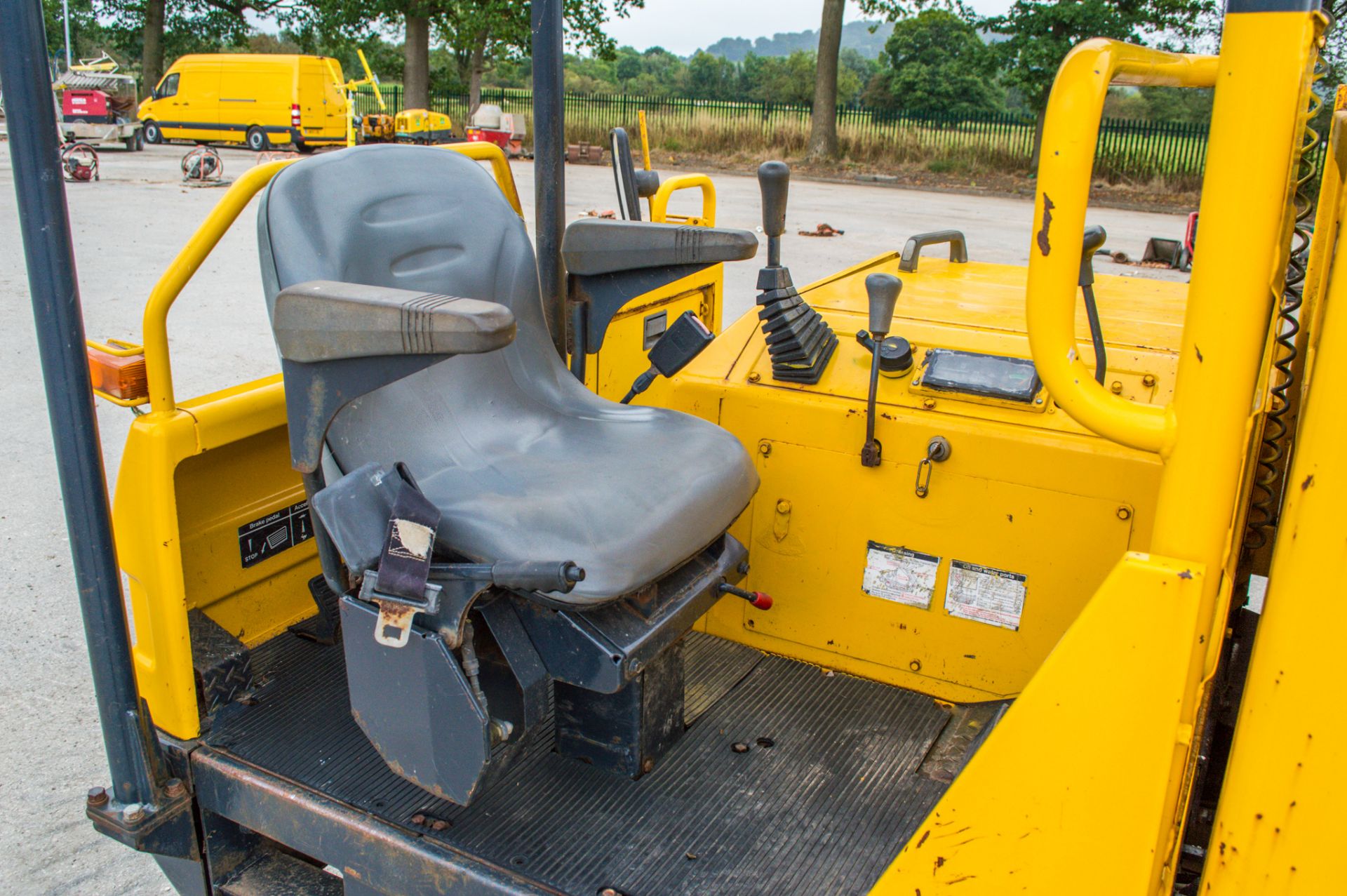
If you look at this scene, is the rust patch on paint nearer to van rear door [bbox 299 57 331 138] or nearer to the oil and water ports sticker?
the oil and water ports sticker

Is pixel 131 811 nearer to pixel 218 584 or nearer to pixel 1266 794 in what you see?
pixel 218 584

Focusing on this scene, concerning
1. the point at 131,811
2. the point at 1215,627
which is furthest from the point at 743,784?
the point at 131,811

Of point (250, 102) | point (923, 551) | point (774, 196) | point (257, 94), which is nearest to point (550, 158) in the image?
point (774, 196)

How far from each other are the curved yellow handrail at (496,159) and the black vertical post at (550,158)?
2.2 inches

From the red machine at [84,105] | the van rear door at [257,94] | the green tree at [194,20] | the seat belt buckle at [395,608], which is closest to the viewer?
the seat belt buckle at [395,608]

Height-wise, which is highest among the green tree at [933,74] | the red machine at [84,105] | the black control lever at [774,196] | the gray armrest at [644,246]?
the green tree at [933,74]

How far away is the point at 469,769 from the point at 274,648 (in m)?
0.85

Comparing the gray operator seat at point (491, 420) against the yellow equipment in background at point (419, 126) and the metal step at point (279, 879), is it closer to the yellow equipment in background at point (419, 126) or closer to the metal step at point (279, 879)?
the metal step at point (279, 879)

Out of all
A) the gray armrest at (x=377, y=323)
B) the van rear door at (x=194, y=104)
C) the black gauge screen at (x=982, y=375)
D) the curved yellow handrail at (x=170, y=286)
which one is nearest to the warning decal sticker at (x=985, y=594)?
the black gauge screen at (x=982, y=375)

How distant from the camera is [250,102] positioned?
21172 millimetres

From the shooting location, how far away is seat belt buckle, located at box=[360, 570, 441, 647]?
143cm

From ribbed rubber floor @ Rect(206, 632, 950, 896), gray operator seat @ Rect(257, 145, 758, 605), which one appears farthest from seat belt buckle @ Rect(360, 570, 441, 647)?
ribbed rubber floor @ Rect(206, 632, 950, 896)

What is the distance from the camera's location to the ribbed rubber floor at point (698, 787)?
1.67m

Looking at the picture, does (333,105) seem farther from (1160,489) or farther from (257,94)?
(1160,489)
